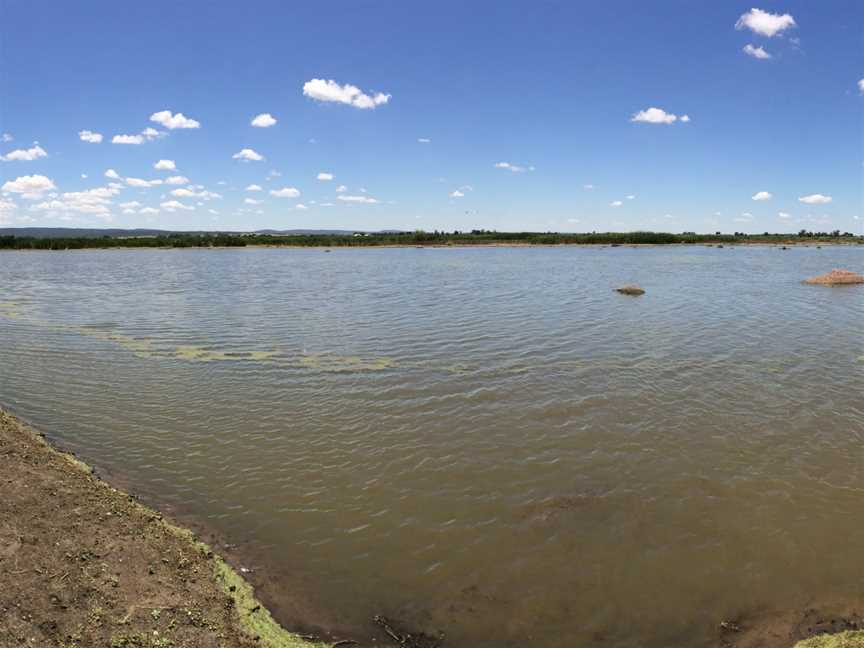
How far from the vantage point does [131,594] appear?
505 centimetres

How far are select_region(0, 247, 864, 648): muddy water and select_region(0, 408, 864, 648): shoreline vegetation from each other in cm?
38

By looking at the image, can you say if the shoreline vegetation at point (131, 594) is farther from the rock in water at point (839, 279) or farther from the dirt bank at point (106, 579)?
the rock in water at point (839, 279)

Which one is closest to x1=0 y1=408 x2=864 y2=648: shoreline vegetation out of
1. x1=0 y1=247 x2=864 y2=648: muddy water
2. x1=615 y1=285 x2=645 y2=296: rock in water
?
x1=0 y1=247 x2=864 y2=648: muddy water

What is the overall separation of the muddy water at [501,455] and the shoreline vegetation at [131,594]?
0.38 meters

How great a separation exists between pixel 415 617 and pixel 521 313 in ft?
61.2

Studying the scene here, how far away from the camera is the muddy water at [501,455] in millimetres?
5965

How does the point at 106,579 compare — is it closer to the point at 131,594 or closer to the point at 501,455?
the point at 131,594

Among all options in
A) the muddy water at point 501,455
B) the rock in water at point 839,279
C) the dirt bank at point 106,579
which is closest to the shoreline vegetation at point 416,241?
the rock in water at point 839,279

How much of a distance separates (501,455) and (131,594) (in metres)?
5.80

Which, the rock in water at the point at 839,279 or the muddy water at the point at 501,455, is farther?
the rock in water at the point at 839,279

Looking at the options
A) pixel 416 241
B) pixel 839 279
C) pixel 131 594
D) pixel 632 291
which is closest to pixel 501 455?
pixel 131 594

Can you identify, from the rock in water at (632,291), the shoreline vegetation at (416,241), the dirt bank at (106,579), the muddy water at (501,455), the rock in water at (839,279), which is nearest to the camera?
the dirt bank at (106,579)

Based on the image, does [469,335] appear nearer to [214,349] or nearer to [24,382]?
[214,349]

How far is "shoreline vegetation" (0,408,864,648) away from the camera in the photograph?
181 inches
